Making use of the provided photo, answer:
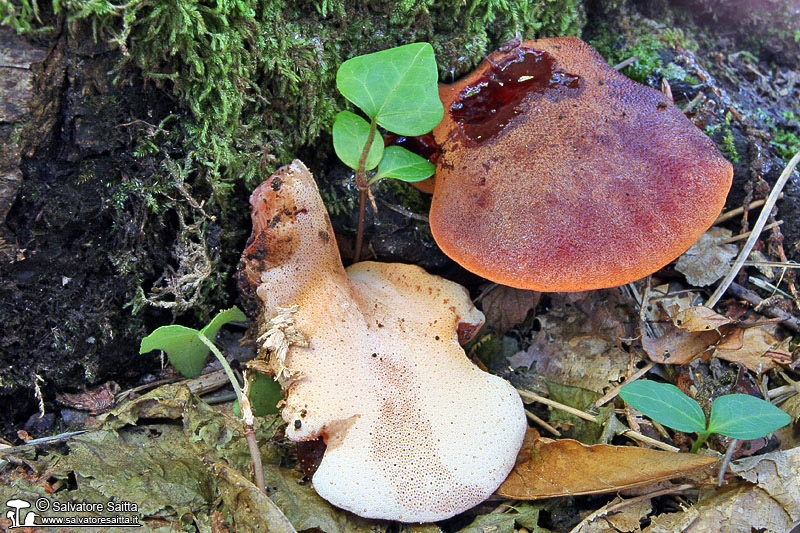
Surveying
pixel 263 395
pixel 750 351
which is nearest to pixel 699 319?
pixel 750 351

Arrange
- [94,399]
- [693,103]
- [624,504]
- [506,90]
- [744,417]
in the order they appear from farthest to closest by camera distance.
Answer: [693,103], [506,90], [94,399], [624,504], [744,417]

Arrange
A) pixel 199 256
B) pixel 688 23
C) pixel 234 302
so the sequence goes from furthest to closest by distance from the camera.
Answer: pixel 688 23, pixel 234 302, pixel 199 256

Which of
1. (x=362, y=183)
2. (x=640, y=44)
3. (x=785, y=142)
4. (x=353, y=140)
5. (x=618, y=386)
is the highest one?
(x=640, y=44)

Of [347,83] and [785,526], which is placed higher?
[347,83]

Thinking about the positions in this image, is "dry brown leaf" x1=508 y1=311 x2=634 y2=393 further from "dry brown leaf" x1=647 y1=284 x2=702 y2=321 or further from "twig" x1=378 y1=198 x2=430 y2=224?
"twig" x1=378 y1=198 x2=430 y2=224

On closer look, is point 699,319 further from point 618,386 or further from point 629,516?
point 629,516

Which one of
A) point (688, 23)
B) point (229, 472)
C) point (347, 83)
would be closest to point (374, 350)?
point (229, 472)

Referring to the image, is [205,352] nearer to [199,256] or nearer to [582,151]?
[199,256]
